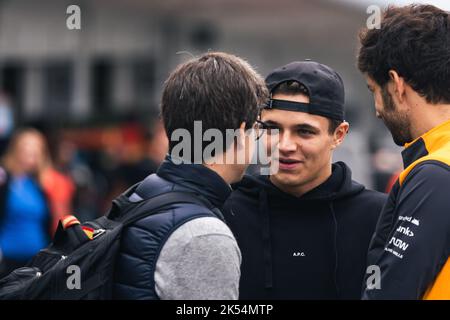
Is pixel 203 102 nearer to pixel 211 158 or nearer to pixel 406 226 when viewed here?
pixel 211 158

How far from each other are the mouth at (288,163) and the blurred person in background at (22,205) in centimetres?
424

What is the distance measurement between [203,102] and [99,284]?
64 centimetres

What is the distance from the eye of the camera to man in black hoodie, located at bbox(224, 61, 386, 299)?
11.2 feet

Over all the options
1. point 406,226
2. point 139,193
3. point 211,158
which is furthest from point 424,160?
point 139,193

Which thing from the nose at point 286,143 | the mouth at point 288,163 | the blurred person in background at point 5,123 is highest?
the nose at point 286,143

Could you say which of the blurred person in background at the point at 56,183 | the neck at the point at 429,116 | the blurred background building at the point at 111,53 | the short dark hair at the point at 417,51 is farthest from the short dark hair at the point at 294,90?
the blurred background building at the point at 111,53

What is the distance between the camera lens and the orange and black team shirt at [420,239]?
104 inches

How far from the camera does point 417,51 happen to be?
9.73 ft

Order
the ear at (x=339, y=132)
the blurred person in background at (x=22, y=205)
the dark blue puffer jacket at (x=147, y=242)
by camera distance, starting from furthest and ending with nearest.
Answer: the blurred person in background at (x=22, y=205) < the ear at (x=339, y=132) < the dark blue puffer jacket at (x=147, y=242)

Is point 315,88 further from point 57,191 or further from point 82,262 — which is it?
point 57,191

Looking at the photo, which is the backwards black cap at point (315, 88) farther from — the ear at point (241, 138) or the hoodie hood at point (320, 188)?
the ear at point (241, 138)

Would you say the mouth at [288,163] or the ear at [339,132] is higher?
the ear at [339,132]

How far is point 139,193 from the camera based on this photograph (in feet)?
9.14

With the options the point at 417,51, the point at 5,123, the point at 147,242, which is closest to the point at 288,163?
the point at 417,51
